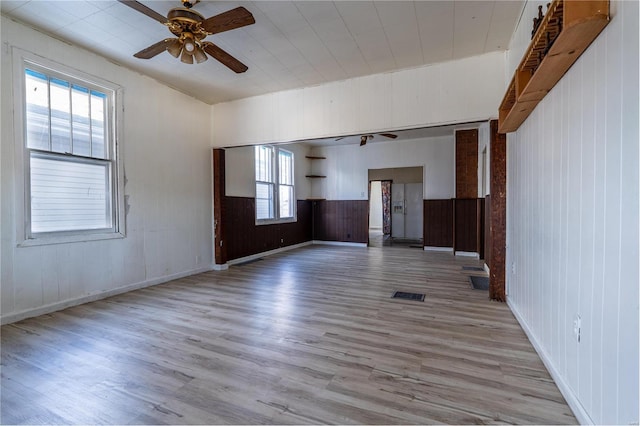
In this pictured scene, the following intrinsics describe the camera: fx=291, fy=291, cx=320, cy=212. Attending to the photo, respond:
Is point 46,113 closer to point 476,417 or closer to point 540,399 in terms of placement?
point 476,417

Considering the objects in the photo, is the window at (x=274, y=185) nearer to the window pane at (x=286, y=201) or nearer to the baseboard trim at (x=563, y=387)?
the window pane at (x=286, y=201)

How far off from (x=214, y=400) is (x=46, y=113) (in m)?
3.70

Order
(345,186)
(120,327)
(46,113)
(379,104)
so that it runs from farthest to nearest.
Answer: (345,186) → (379,104) → (46,113) → (120,327)

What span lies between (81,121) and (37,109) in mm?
438

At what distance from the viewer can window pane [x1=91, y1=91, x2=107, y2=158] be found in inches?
149

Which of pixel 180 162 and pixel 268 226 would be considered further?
pixel 268 226

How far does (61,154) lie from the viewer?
3430mm

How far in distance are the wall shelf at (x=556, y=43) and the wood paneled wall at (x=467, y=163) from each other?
4968 millimetres

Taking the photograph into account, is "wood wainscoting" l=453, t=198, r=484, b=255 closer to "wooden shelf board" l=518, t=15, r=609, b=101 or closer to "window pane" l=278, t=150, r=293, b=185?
"window pane" l=278, t=150, r=293, b=185

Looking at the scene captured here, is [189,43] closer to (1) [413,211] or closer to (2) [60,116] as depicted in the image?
(2) [60,116]

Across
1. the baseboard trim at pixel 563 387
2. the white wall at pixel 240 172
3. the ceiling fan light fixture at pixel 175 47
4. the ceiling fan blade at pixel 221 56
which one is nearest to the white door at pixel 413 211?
the white wall at pixel 240 172

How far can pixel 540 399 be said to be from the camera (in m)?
1.76

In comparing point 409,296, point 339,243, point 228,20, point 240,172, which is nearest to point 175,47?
point 228,20

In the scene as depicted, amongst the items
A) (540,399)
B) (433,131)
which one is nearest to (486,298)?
(540,399)
